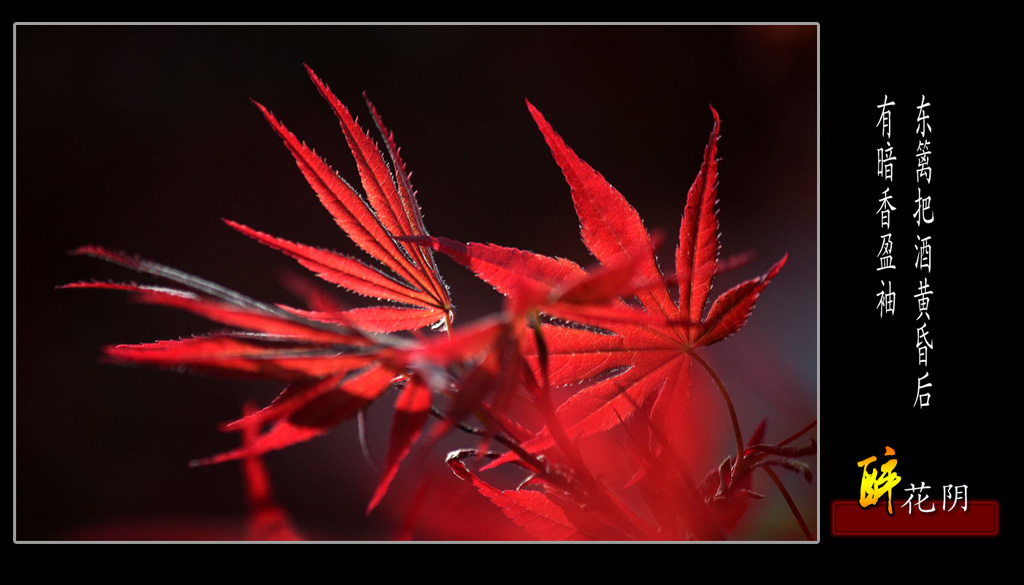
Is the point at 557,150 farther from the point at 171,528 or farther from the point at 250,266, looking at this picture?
the point at 250,266
